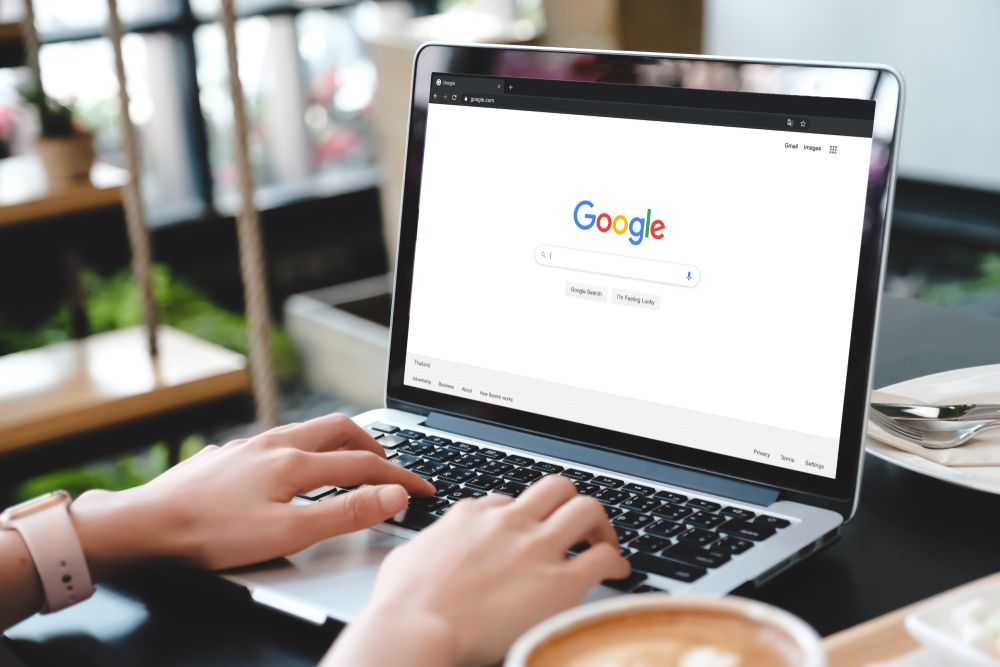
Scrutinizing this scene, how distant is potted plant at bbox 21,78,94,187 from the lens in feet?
6.25

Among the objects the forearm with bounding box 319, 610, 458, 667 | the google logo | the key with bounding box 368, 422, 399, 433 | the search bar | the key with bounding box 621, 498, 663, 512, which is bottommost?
the key with bounding box 368, 422, 399, 433

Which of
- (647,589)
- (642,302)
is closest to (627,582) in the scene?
(647,589)

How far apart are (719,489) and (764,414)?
0.06 m

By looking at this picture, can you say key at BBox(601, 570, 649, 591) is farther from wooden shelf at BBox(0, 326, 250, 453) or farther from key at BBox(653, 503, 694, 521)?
wooden shelf at BBox(0, 326, 250, 453)

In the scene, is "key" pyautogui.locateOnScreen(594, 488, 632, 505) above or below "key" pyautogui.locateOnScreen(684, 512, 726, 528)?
below

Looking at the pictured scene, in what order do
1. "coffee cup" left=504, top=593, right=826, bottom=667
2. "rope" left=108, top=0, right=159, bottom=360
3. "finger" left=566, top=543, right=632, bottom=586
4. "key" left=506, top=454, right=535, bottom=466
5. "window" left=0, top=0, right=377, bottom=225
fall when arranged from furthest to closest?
"window" left=0, top=0, right=377, bottom=225
"rope" left=108, top=0, right=159, bottom=360
"key" left=506, top=454, right=535, bottom=466
"finger" left=566, top=543, right=632, bottom=586
"coffee cup" left=504, top=593, right=826, bottom=667

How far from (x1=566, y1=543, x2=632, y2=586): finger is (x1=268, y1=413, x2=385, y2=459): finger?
0.73 feet

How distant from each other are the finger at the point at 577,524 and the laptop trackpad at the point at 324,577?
0.12 metres

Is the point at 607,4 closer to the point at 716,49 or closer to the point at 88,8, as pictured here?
the point at 716,49

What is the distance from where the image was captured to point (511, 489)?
0.70 m

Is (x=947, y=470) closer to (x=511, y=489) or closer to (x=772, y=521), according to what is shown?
(x=772, y=521)

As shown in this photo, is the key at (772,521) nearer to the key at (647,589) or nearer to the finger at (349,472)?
the key at (647,589)

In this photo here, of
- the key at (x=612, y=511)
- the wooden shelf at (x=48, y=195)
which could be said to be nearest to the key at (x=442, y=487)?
the key at (x=612, y=511)

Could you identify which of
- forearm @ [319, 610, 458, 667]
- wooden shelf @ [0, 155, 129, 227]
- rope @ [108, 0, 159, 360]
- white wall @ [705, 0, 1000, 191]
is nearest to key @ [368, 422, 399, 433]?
forearm @ [319, 610, 458, 667]
